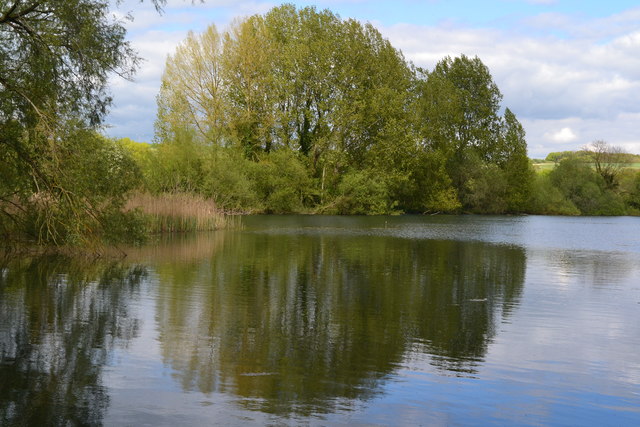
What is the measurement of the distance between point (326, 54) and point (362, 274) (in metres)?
41.3

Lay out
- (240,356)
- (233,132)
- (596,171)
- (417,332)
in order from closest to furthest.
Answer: (240,356), (417,332), (233,132), (596,171)

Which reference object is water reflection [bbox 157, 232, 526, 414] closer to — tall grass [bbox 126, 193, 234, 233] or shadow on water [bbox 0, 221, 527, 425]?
shadow on water [bbox 0, 221, 527, 425]

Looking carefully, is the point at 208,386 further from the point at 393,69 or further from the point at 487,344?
the point at 393,69

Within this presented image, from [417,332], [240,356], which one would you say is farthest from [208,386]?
[417,332]

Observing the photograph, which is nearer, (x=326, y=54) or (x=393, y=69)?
(x=326, y=54)

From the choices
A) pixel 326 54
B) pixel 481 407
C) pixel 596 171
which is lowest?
pixel 481 407

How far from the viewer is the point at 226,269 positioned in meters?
18.2

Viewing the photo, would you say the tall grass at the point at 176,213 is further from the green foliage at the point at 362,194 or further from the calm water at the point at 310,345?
the green foliage at the point at 362,194

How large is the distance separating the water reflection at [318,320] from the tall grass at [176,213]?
847 cm

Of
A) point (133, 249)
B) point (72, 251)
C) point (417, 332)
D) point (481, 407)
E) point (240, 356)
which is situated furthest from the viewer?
point (133, 249)

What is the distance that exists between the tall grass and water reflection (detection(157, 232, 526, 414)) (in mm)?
8465

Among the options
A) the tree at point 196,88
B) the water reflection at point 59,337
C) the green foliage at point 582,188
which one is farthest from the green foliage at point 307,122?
the water reflection at point 59,337

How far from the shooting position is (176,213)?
3173cm

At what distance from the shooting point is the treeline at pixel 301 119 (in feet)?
176
